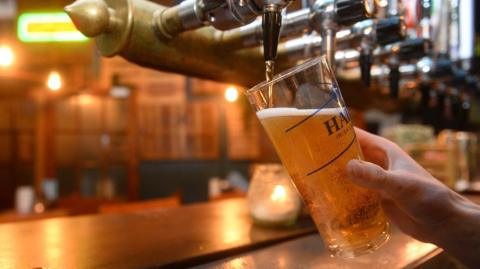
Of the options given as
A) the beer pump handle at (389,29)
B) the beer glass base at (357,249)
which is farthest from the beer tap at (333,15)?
the beer glass base at (357,249)

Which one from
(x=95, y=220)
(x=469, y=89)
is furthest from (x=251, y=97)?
(x=469, y=89)

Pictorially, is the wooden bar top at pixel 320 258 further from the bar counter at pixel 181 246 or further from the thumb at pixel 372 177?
the thumb at pixel 372 177

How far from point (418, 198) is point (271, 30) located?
0.31 meters

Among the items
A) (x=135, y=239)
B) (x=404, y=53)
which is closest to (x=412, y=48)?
(x=404, y=53)

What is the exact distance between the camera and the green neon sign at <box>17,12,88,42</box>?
3.04 meters

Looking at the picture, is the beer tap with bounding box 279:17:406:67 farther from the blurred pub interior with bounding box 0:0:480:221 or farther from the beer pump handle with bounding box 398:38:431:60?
the blurred pub interior with bounding box 0:0:480:221

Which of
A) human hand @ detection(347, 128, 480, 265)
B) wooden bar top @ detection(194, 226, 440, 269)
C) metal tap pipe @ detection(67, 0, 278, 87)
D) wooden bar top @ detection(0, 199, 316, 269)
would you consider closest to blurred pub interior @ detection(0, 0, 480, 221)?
wooden bar top @ detection(0, 199, 316, 269)

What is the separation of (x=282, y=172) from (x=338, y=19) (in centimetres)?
45

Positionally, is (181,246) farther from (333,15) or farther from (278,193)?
(333,15)

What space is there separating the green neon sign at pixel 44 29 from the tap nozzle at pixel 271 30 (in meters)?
2.78

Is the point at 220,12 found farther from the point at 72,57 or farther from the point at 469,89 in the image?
the point at 72,57

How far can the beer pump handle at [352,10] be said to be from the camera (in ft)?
2.40

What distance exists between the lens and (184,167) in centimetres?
645

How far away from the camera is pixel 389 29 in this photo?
0.86 metres
